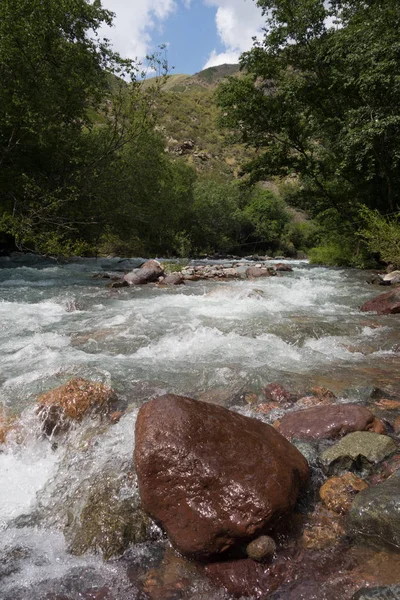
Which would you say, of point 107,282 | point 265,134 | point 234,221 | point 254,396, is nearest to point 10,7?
point 107,282

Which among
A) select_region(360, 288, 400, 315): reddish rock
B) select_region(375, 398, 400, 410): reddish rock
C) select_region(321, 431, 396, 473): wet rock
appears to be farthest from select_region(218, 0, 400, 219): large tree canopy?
select_region(321, 431, 396, 473): wet rock

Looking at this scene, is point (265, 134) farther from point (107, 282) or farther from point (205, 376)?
point (205, 376)

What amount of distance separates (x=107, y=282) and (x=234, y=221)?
2584 centimetres

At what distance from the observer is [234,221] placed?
121 feet

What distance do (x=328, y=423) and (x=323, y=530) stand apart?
1080 millimetres

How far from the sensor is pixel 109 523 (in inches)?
99.0

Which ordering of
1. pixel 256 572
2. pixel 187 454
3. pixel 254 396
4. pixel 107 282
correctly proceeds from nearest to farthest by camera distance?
pixel 256 572 → pixel 187 454 → pixel 254 396 → pixel 107 282

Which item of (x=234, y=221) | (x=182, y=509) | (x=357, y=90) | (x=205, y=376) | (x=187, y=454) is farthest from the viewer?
(x=234, y=221)

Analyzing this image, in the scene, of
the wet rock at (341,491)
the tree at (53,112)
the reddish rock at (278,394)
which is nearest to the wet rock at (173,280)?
the tree at (53,112)

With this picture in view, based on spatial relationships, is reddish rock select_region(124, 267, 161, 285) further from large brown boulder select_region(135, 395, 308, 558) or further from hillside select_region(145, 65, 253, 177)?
hillside select_region(145, 65, 253, 177)

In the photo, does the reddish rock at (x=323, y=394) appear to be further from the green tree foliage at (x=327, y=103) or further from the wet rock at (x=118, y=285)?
the green tree foliage at (x=327, y=103)

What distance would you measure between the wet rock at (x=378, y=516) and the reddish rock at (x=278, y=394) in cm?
160

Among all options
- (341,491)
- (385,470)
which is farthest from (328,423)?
(341,491)

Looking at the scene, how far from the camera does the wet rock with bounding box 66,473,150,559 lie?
7.89 feet
